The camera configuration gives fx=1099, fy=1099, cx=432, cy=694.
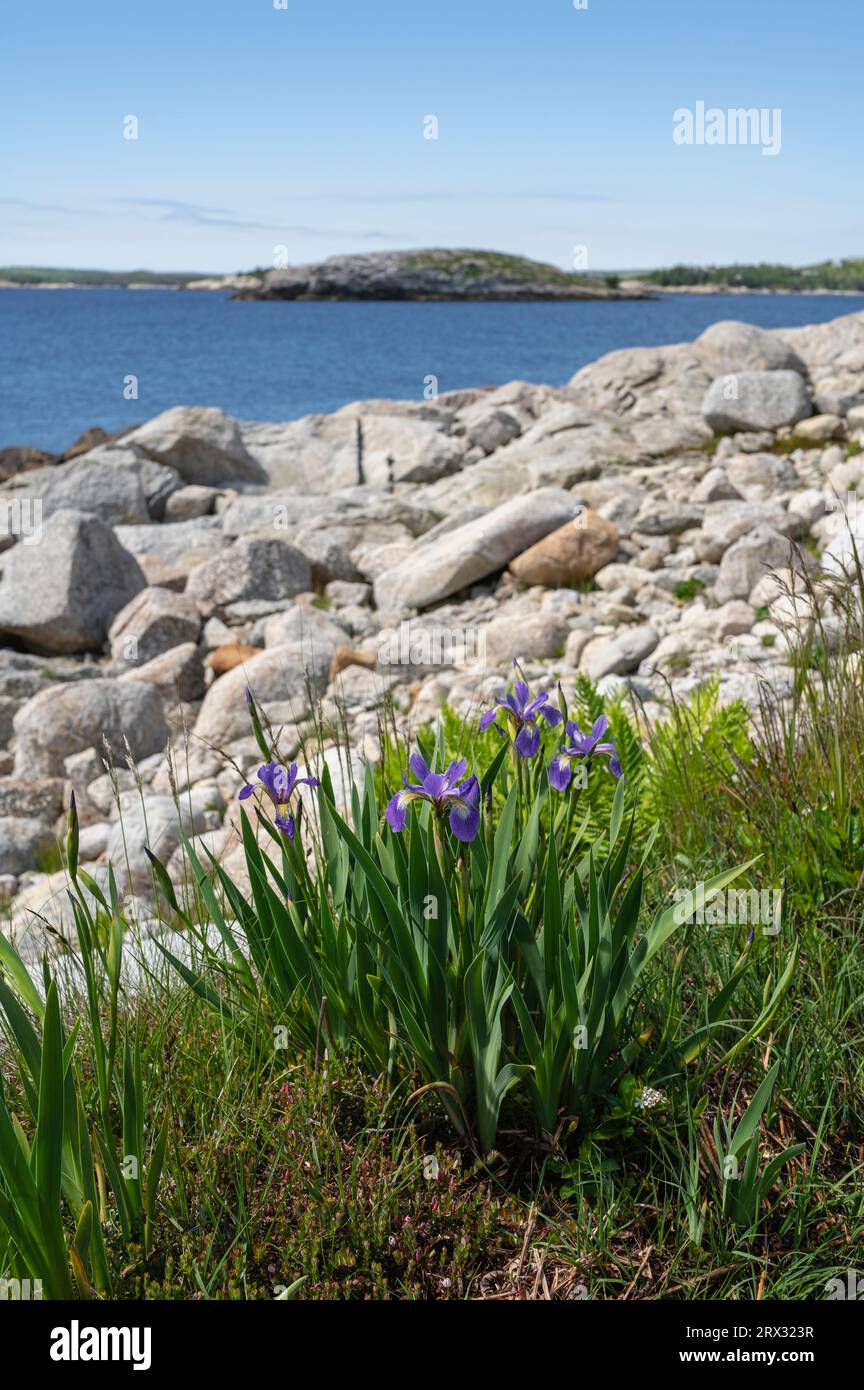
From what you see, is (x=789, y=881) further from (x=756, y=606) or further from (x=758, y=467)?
(x=758, y=467)

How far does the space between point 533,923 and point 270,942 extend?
0.58 meters

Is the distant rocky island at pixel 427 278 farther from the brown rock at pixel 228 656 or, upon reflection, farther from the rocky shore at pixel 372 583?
the brown rock at pixel 228 656

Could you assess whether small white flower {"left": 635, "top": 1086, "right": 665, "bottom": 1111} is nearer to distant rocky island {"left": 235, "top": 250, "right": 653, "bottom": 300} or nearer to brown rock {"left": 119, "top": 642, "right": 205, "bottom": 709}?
brown rock {"left": 119, "top": 642, "right": 205, "bottom": 709}

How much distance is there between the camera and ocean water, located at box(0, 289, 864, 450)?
34562 mm

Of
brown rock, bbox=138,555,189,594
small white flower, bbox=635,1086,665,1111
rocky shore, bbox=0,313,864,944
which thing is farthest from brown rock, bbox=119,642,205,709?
small white flower, bbox=635,1086,665,1111

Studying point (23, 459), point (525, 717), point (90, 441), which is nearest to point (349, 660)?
point (525, 717)

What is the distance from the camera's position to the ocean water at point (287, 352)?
34.6m

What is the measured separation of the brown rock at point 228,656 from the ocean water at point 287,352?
260 centimetres

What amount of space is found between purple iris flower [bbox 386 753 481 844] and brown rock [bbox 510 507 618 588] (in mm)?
6143

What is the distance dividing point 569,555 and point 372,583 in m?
1.97

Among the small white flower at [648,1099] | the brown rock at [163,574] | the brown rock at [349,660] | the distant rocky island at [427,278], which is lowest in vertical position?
the small white flower at [648,1099]

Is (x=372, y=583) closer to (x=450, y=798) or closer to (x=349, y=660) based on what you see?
(x=349, y=660)

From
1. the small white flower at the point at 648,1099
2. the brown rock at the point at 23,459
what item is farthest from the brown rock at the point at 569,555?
the brown rock at the point at 23,459
